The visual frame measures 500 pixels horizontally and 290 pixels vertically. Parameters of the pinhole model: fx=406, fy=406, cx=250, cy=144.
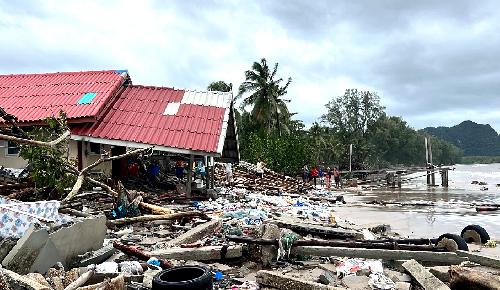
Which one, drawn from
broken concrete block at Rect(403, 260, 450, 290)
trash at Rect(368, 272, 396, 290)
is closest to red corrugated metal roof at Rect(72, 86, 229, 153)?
trash at Rect(368, 272, 396, 290)

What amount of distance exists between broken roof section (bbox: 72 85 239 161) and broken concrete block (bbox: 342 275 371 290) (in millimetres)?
9694

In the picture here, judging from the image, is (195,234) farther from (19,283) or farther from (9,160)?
(9,160)

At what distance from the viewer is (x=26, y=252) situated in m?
5.51

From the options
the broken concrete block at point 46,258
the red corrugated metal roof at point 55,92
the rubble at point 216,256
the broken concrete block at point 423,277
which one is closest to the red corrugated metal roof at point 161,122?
the red corrugated metal roof at point 55,92

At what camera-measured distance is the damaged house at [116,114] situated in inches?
639

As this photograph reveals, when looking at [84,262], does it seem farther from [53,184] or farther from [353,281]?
[53,184]

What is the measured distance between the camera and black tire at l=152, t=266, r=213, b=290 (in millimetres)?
4840

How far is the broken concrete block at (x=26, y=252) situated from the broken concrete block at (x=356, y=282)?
451 cm

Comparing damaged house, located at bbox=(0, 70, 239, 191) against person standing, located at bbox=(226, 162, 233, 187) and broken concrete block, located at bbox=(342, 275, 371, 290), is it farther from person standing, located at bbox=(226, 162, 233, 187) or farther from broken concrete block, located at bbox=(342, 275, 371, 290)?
broken concrete block, located at bbox=(342, 275, 371, 290)

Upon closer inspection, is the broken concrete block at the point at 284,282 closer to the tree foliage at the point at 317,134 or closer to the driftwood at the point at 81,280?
the driftwood at the point at 81,280

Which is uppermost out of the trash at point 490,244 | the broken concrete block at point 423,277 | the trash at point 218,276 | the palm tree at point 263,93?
the palm tree at point 263,93

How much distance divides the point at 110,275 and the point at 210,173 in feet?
49.1

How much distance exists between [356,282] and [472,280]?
63.5 inches

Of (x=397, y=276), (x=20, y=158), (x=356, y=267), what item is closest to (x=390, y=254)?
(x=397, y=276)
